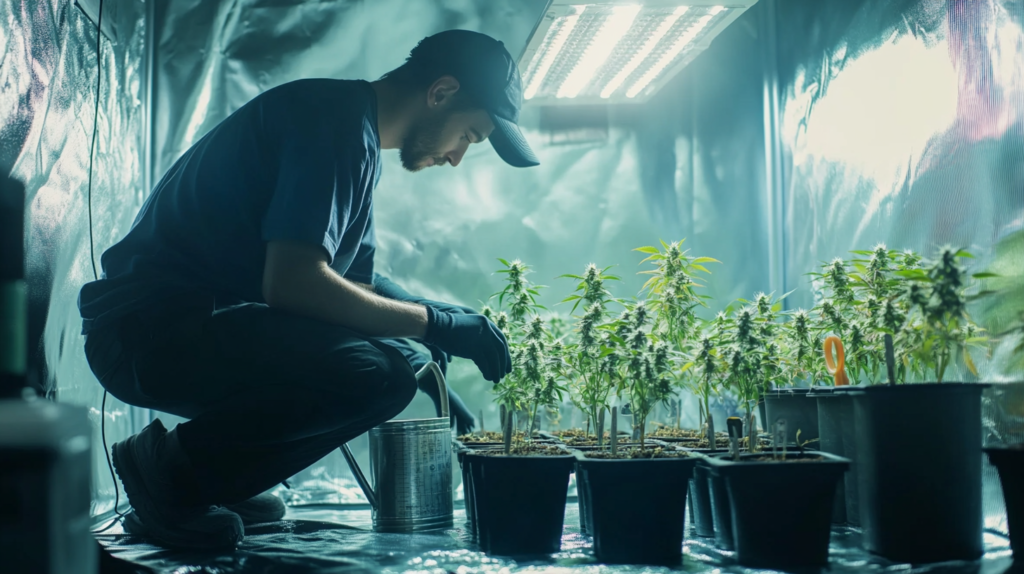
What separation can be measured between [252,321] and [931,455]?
147 cm

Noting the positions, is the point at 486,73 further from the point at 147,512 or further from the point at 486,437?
the point at 147,512

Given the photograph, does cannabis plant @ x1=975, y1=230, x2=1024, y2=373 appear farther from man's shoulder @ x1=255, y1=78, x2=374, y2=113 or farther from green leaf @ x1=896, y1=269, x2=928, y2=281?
man's shoulder @ x1=255, y1=78, x2=374, y2=113

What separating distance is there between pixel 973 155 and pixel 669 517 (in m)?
1.14

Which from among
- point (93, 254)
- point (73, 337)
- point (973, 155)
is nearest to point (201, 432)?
point (73, 337)

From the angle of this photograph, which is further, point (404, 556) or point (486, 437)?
point (486, 437)

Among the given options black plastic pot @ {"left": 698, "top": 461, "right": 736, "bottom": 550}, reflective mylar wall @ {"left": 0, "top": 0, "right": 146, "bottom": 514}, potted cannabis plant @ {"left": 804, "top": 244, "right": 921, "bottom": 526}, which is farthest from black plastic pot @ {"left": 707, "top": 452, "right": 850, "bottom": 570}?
reflective mylar wall @ {"left": 0, "top": 0, "right": 146, "bottom": 514}

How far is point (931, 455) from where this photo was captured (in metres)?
1.46

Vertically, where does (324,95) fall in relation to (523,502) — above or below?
above

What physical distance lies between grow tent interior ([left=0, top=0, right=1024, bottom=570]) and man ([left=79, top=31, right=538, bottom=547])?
1.52 feet

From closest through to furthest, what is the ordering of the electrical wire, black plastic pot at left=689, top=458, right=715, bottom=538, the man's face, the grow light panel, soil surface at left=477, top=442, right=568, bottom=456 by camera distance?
soil surface at left=477, top=442, right=568, bottom=456 → black plastic pot at left=689, top=458, right=715, bottom=538 → the man's face → the electrical wire → the grow light panel

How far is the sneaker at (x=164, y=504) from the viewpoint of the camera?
65.7 inches

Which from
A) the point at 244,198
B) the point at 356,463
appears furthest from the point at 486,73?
the point at 356,463

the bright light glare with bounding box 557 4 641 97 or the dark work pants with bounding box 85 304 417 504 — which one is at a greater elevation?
the bright light glare with bounding box 557 4 641 97

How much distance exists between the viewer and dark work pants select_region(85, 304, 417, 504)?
1.64m
